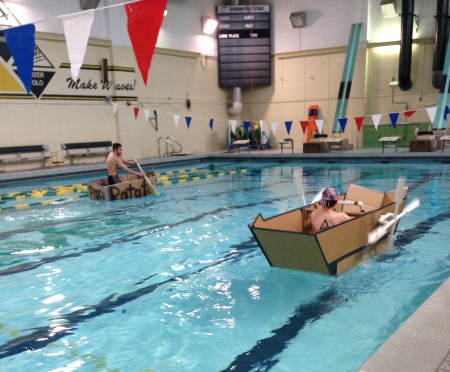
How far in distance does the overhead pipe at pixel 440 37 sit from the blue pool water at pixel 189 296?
11.1 m

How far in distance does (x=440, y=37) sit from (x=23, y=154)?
52.7 feet

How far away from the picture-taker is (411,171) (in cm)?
1206

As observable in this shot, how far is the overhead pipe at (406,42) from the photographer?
54.2ft

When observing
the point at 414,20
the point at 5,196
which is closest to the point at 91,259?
the point at 5,196

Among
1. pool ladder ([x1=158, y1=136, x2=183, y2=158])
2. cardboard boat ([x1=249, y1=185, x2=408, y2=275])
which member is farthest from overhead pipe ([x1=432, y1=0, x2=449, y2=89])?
cardboard boat ([x1=249, y1=185, x2=408, y2=275])

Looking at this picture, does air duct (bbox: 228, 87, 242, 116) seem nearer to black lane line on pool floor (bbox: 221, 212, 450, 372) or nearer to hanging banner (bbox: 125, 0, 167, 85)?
hanging banner (bbox: 125, 0, 167, 85)

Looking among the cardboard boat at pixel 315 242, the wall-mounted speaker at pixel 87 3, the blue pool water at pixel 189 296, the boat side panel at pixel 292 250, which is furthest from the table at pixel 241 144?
the boat side panel at pixel 292 250

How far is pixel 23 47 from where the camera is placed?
664 cm

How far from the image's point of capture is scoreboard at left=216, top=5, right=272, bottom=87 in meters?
19.8

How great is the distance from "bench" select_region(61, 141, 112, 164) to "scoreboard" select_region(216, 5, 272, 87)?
7.53 meters

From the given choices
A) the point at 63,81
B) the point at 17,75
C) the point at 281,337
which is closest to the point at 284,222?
the point at 281,337

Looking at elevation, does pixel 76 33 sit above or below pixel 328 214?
above

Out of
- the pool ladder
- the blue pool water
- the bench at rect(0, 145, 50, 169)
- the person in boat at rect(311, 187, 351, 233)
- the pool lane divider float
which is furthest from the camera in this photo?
the pool ladder

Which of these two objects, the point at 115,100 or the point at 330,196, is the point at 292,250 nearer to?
the point at 330,196
